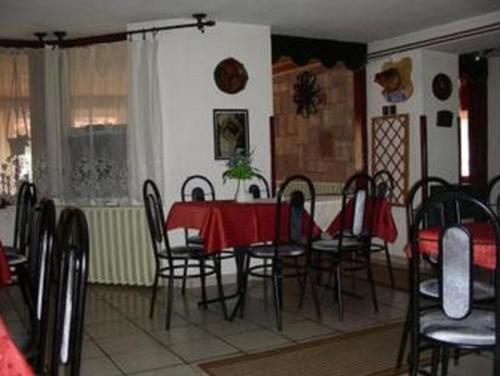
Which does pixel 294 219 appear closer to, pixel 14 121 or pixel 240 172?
pixel 240 172

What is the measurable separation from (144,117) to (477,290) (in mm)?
3194

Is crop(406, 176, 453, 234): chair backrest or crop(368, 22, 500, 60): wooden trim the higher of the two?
crop(368, 22, 500, 60): wooden trim

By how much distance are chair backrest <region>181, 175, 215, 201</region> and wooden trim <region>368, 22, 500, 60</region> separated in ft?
7.89

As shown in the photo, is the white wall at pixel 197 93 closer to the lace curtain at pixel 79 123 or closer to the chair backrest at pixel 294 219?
the lace curtain at pixel 79 123

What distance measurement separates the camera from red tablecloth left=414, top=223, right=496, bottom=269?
2.17m

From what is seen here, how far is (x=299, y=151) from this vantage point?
7457 mm

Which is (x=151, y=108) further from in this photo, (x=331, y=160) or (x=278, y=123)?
(x=278, y=123)

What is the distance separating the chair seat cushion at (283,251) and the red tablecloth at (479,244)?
1.07 metres

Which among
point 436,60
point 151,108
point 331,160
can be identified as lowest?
point 331,160

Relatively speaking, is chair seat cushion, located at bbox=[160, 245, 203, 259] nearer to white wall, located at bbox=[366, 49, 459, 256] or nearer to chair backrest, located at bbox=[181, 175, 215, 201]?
chair backrest, located at bbox=[181, 175, 215, 201]

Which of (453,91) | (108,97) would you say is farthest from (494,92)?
(108,97)

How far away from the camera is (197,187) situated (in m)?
4.85

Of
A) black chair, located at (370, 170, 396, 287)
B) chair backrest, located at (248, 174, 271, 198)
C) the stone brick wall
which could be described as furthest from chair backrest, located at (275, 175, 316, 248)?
the stone brick wall

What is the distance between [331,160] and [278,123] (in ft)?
4.11
